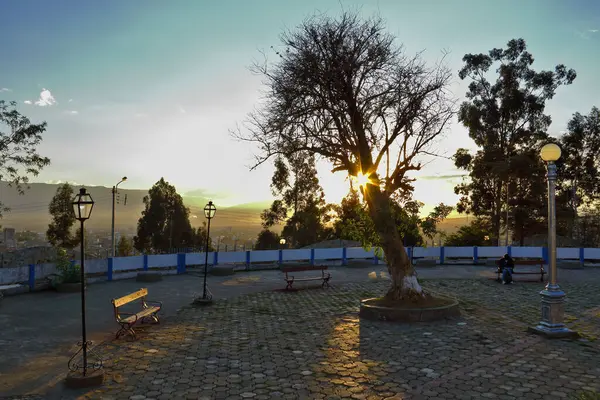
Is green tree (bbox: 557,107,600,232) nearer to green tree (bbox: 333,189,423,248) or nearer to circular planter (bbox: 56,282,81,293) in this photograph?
green tree (bbox: 333,189,423,248)

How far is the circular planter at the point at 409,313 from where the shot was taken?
12.1 metres

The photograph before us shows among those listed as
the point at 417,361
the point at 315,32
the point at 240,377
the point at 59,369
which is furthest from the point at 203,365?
the point at 315,32

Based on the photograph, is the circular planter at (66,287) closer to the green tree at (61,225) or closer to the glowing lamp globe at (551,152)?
the glowing lamp globe at (551,152)

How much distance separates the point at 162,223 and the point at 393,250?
5244 centimetres

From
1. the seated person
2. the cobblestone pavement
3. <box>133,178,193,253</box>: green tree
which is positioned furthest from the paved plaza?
<box>133,178,193,253</box>: green tree

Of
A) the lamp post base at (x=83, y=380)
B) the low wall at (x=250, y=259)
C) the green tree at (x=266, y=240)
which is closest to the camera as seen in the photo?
the lamp post base at (x=83, y=380)

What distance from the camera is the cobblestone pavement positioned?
682 centimetres

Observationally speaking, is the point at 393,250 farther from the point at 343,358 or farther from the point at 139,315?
the point at 139,315

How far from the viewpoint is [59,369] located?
316 inches

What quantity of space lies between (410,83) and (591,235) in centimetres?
4162

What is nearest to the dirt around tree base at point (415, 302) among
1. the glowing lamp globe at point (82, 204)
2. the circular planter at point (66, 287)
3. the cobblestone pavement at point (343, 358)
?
the cobblestone pavement at point (343, 358)

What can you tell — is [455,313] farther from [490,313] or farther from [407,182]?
[407,182]

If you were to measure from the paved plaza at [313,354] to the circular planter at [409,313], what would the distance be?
15.2 inches

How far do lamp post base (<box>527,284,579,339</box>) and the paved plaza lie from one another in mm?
324
